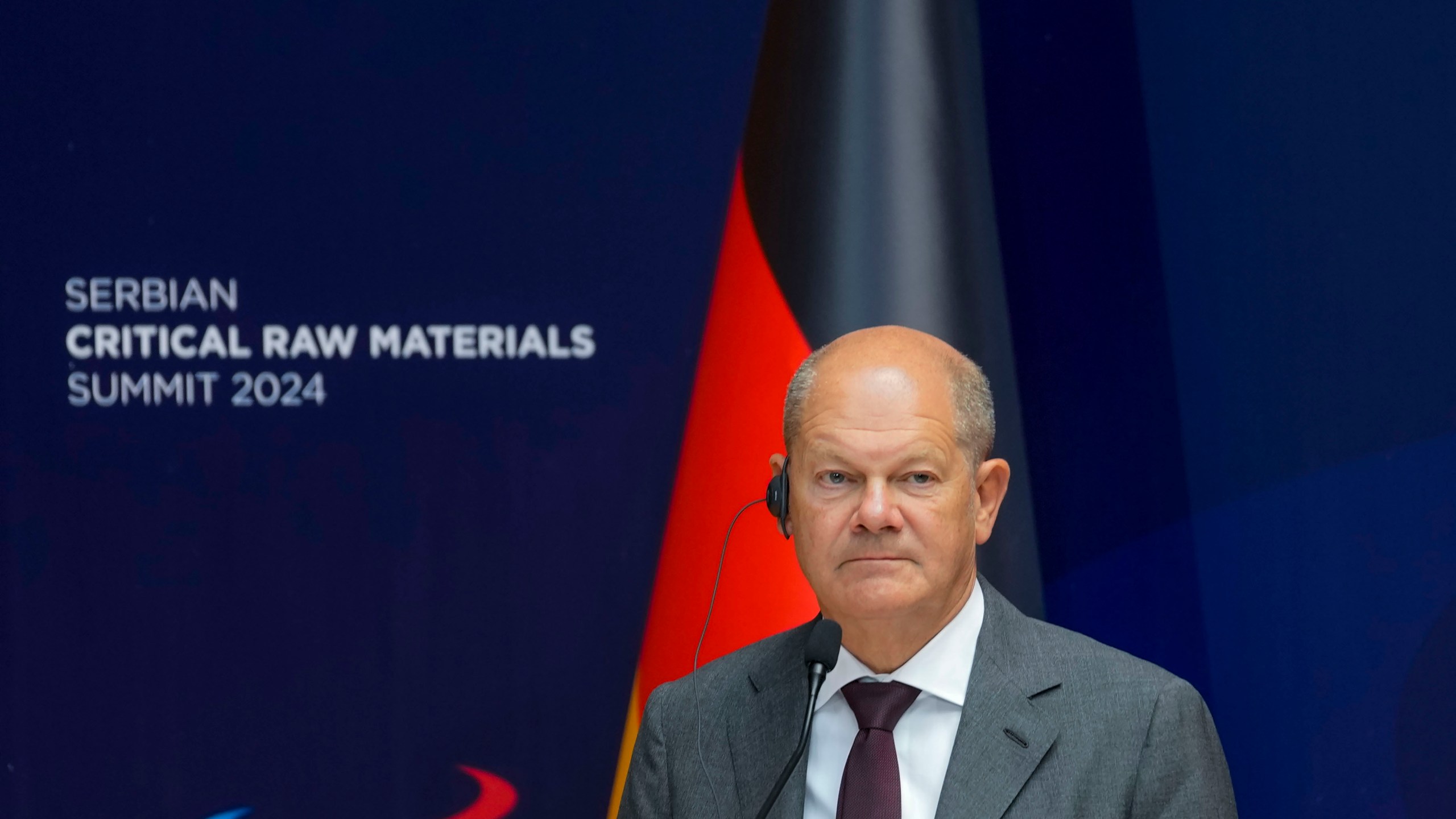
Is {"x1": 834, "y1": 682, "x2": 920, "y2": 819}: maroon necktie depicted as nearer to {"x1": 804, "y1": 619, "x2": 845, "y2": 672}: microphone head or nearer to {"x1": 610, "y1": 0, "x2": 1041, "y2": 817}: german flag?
{"x1": 804, "y1": 619, "x2": 845, "y2": 672}: microphone head

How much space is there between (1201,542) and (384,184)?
6.09 ft

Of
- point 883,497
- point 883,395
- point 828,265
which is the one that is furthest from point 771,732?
point 828,265

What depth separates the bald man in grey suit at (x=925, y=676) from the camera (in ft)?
4.99

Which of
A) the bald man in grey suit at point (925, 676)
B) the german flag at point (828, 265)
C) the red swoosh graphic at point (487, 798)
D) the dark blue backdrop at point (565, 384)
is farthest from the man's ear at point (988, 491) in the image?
the red swoosh graphic at point (487, 798)

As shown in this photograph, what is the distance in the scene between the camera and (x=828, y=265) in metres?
2.28

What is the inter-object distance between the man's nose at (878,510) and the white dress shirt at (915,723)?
18 cm

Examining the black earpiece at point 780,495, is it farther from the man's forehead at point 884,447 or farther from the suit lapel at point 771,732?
the suit lapel at point 771,732

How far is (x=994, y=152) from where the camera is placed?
2652 millimetres

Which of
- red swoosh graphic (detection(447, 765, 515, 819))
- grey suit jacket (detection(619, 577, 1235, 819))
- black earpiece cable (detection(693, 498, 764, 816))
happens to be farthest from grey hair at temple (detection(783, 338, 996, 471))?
red swoosh graphic (detection(447, 765, 515, 819))

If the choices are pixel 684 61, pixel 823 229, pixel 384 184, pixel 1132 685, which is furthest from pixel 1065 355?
pixel 384 184

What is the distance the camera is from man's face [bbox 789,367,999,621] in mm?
1538

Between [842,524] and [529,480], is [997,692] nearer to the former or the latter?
[842,524]

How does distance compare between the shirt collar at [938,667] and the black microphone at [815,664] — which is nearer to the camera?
the black microphone at [815,664]

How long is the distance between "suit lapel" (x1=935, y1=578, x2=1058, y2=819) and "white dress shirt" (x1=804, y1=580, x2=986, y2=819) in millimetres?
22
